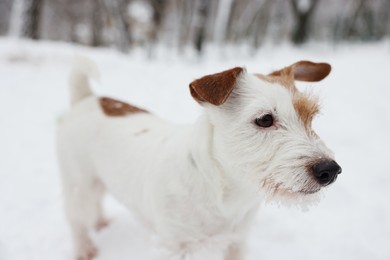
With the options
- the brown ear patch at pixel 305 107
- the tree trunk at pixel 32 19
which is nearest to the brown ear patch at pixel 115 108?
the brown ear patch at pixel 305 107

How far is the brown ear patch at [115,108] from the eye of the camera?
3.02 m

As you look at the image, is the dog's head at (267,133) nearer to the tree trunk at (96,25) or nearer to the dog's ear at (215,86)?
the dog's ear at (215,86)

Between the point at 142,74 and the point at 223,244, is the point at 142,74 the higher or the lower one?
the lower one

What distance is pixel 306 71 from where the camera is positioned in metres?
A: 2.56

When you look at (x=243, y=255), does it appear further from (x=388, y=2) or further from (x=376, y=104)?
(x=388, y=2)

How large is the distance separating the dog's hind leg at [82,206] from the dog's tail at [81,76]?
0.79 metres

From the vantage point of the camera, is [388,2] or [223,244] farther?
Answer: [388,2]

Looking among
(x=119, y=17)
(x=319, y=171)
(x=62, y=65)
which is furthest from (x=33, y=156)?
(x=119, y=17)

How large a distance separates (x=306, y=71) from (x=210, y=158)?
1.08m

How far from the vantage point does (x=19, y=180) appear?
13.6 feet

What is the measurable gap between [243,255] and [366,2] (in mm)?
23301

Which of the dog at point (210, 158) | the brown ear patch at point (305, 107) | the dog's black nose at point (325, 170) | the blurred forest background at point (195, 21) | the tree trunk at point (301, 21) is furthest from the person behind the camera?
the tree trunk at point (301, 21)

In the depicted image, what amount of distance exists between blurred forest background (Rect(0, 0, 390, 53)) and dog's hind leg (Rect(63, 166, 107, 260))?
412 inches

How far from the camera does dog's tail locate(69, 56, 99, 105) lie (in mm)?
Result: 3066
